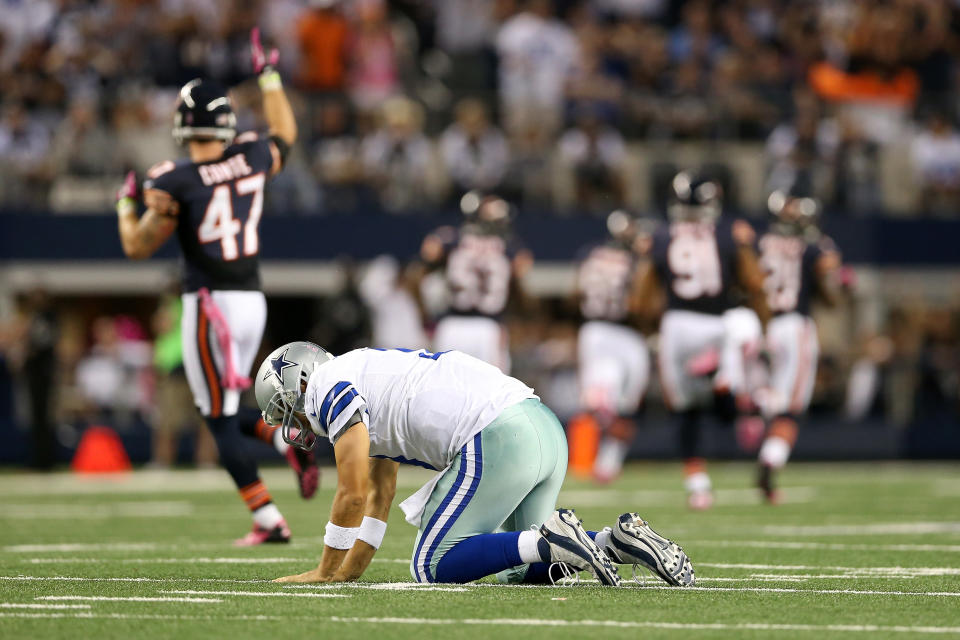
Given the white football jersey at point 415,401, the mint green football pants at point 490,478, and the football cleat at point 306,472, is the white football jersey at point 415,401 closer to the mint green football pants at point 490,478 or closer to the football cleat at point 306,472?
the mint green football pants at point 490,478

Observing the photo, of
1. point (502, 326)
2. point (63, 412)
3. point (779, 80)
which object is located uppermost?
point (779, 80)

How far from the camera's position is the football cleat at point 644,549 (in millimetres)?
6074

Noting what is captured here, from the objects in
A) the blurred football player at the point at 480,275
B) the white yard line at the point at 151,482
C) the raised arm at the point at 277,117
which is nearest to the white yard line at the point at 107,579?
the raised arm at the point at 277,117

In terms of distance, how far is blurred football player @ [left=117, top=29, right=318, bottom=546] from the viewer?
864 centimetres

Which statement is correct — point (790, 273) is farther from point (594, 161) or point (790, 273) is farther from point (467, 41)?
point (467, 41)

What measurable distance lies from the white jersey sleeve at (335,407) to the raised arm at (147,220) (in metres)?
2.99

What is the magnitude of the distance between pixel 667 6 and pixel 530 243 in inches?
198

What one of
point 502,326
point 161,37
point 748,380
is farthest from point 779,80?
point 502,326

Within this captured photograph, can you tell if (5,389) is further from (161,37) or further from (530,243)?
(530,243)

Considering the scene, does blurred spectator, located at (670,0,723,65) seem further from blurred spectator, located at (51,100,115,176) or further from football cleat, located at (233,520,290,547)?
football cleat, located at (233,520,290,547)

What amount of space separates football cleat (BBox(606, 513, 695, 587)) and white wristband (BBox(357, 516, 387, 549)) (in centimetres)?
88

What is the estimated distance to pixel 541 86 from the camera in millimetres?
21359

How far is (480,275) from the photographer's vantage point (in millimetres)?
13859

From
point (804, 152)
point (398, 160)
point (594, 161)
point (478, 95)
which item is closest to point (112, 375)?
point (398, 160)
